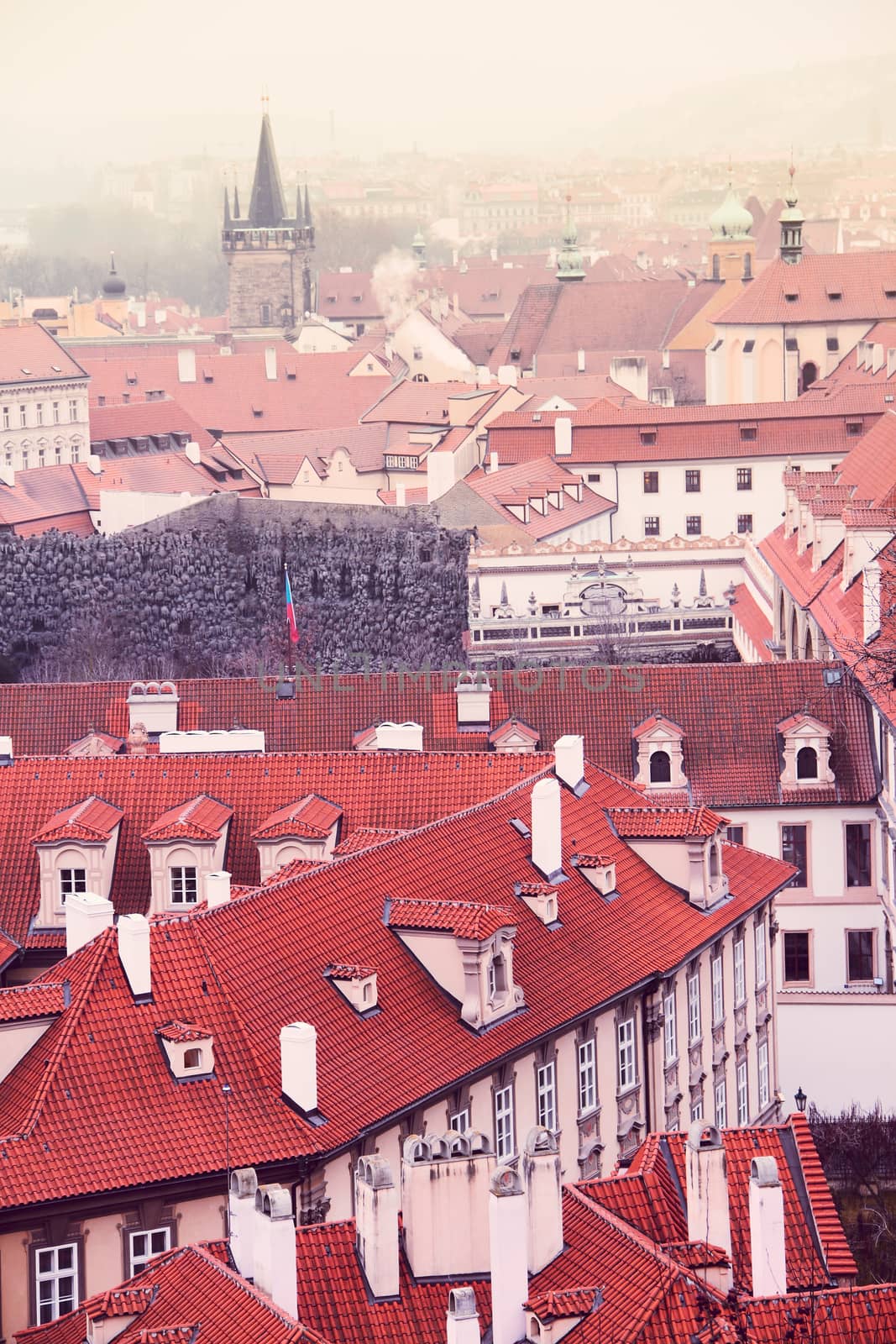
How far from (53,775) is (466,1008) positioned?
10.3 m

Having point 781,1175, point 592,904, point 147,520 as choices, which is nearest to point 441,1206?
point 781,1175

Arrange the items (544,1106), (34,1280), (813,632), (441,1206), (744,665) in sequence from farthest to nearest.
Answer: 1. (813,632)
2. (744,665)
3. (544,1106)
4. (34,1280)
5. (441,1206)

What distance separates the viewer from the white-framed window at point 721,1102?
135 feet

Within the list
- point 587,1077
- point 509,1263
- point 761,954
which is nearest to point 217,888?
point 587,1077

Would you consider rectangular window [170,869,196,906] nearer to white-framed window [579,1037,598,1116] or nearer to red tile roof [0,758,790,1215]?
red tile roof [0,758,790,1215]

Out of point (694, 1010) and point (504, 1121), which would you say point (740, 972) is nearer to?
point (694, 1010)

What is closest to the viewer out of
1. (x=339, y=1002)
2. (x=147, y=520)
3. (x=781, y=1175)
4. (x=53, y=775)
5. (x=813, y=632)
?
(x=781, y=1175)

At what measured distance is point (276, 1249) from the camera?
927 inches

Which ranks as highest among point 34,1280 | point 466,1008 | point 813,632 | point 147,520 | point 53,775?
point 147,520

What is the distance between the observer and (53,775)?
1670 inches

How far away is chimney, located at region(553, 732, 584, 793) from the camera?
4191 centimetres

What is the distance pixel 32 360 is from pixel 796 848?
3728 inches

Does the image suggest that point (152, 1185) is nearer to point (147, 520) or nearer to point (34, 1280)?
point (34, 1280)

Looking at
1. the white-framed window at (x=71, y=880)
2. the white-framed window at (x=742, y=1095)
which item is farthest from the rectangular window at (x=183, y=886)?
the white-framed window at (x=742, y=1095)
